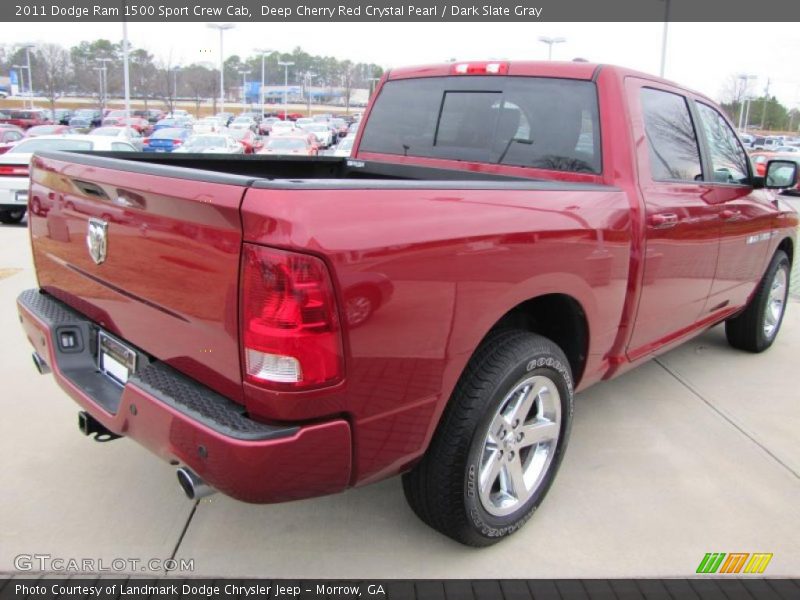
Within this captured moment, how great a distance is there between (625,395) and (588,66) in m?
2.17

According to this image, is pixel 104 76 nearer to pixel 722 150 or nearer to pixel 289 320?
Result: pixel 722 150

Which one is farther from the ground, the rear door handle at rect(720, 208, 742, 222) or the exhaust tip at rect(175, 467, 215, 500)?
the rear door handle at rect(720, 208, 742, 222)

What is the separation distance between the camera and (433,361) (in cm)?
219

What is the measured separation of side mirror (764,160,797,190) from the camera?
171 inches

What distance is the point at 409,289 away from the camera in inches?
80.7

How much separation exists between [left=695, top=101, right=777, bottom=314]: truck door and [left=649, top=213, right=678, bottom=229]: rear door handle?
2.26 feet

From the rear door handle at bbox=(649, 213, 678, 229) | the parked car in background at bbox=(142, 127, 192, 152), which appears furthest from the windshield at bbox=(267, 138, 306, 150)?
the rear door handle at bbox=(649, 213, 678, 229)

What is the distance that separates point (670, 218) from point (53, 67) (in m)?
74.4

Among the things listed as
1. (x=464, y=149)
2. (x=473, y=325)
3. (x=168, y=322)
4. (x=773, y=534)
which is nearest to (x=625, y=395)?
(x=773, y=534)

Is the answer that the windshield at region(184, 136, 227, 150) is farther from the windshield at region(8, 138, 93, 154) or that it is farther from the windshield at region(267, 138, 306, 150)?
the windshield at region(8, 138, 93, 154)

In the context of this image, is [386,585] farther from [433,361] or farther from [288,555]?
[433,361]

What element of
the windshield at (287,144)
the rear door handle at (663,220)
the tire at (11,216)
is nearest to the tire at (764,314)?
the rear door handle at (663,220)

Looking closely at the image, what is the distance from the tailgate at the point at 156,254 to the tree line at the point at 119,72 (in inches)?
2611

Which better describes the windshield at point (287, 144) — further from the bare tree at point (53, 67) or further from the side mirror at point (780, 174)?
the bare tree at point (53, 67)
